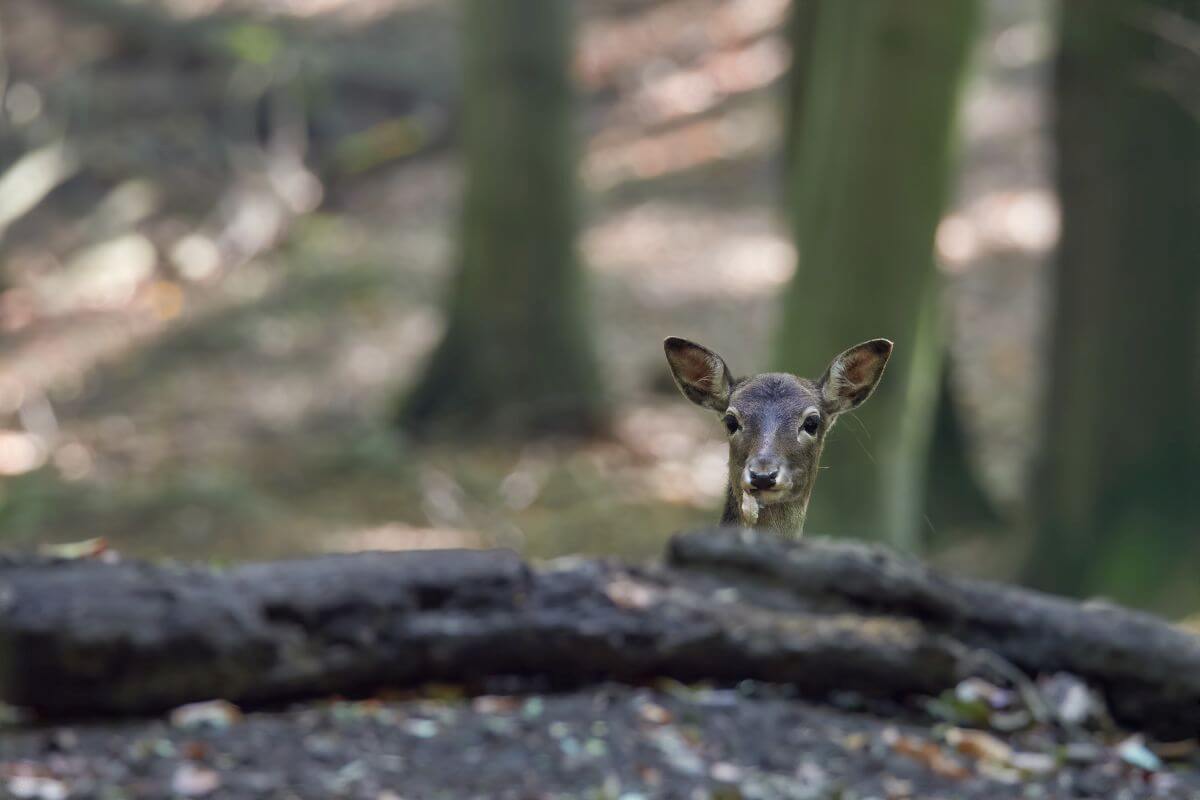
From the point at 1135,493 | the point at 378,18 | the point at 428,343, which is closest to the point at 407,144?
the point at 378,18

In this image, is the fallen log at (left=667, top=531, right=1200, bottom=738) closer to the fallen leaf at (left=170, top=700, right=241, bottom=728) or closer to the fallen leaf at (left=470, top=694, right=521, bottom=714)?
the fallen leaf at (left=470, top=694, right=521, bottom=714)

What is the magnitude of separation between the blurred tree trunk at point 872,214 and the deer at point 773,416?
0.22 metres

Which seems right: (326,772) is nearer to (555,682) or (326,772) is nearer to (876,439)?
(555,682)

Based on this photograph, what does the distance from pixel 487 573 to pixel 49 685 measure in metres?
1.81

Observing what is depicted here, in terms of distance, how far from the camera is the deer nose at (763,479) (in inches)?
52.4

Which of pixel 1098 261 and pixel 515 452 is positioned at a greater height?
pixel 1098 261

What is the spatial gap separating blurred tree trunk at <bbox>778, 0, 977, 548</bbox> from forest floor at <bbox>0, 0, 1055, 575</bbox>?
353cm

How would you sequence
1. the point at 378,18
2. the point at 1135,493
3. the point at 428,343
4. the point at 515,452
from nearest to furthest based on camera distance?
the point at 1135,493, the point at 515,452, the point at 428,343, the point at 378,18

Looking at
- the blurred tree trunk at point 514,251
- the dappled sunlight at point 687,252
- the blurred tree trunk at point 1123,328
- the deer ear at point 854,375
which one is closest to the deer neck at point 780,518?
the deer ear at point 854,375

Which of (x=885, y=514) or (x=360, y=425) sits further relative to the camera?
(x=360, y=425)

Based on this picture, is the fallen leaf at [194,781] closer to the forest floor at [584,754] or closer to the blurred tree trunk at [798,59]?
the forest floor at [584,754]

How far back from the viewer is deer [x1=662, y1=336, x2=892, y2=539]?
1.37 meters

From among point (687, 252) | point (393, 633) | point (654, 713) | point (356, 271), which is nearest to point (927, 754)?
point (654, 713)

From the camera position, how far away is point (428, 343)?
1980 cm
